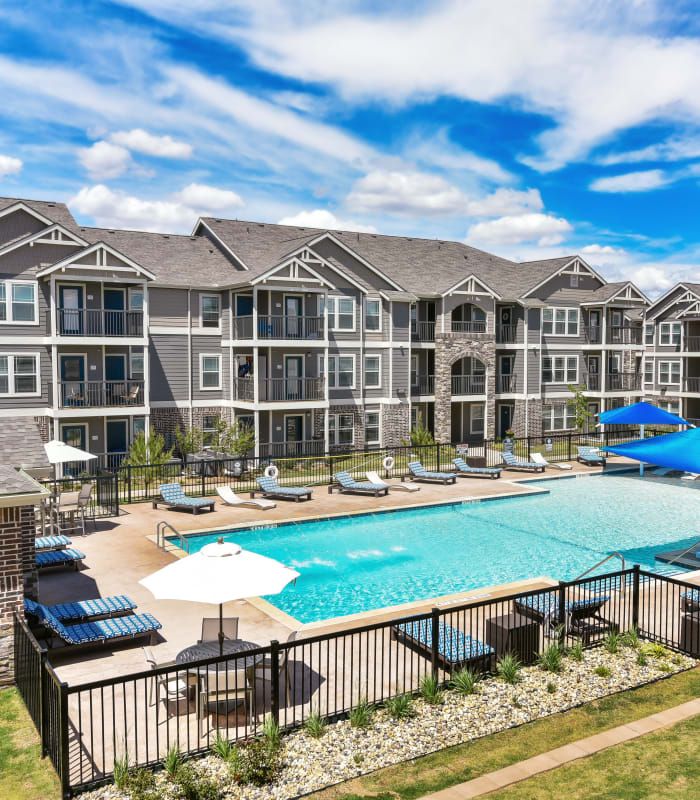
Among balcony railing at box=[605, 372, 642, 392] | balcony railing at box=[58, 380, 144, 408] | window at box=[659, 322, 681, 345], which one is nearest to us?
balcony railing at box=[58, 380, 144, 408]

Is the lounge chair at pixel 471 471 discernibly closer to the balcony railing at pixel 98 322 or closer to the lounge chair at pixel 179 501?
the lounge chair at pixel 179 501

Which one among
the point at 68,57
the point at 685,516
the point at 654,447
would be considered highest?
the point at 68,57

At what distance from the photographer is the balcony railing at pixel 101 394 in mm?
29000

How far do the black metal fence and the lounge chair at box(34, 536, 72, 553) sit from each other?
6.94 metres

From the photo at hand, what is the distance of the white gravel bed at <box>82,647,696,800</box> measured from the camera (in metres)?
7.77

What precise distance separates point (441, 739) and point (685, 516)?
1812cm

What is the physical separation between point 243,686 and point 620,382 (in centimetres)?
4064

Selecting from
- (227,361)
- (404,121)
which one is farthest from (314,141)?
(227,361)

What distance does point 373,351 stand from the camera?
3659cm

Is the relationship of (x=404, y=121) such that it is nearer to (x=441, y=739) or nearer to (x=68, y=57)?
(x=68, y=57)

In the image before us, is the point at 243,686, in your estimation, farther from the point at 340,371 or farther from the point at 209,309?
the point at 340,371

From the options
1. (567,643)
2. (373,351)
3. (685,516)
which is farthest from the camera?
(373,351)

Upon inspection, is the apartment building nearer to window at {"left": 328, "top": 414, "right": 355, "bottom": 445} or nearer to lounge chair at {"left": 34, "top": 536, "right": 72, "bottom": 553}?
window at {"left": 328, "top": 414, "right": 355, "bottom": 445}

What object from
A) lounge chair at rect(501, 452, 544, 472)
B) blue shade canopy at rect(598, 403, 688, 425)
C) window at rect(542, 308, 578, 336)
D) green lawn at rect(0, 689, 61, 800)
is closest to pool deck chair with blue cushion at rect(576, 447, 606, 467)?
lounge chair at rect(501, 452, 544, 472)
